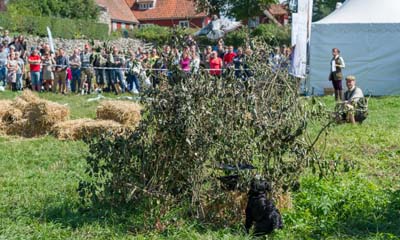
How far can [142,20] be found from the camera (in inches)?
3095

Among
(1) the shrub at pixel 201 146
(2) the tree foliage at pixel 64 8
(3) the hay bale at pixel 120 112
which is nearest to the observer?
(1) the shrub at pixel 201 146

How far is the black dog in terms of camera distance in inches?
Answer: 246

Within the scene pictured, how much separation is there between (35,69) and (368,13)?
11.5 meters

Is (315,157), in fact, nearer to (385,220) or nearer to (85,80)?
(385,220)

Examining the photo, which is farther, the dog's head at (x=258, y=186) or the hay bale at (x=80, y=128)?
the hay bale at (x=80, y=128)

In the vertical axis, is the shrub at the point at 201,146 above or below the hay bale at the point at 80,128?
above

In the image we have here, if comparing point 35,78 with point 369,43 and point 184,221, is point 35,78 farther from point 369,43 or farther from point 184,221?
point 184,221

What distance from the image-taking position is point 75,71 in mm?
22094

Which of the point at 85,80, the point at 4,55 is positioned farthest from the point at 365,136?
the point at 4,55

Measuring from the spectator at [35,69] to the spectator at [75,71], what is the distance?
1117 millimetres

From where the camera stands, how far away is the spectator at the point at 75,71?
71.9 ft

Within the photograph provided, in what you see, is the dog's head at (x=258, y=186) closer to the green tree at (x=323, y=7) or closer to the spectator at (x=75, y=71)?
the spectator at (x=75, y=71)

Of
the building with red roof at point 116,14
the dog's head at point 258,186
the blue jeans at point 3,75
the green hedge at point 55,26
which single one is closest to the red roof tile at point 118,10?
the building with red roof at point 116,14

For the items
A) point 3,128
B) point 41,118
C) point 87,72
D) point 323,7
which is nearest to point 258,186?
point 41,118
